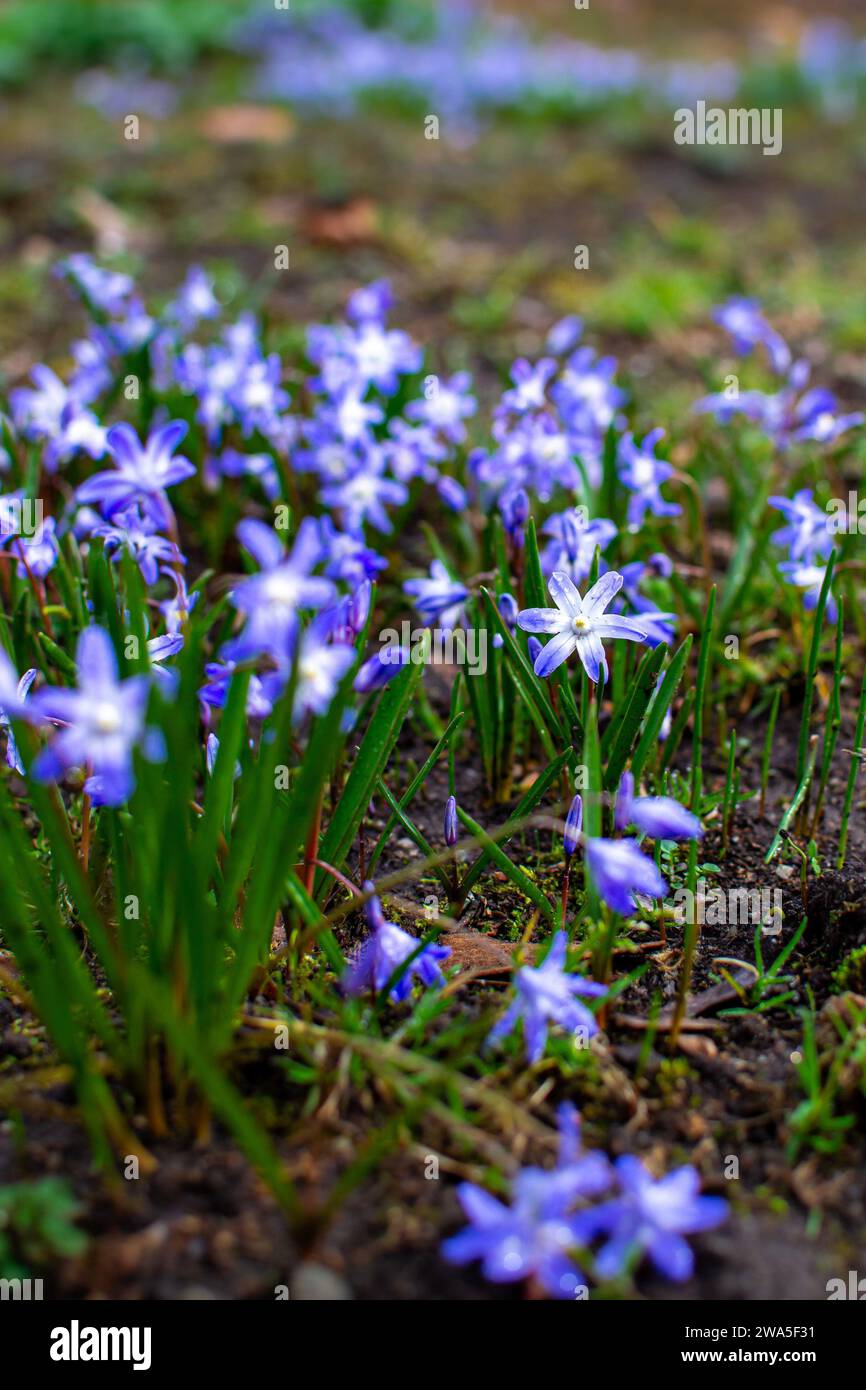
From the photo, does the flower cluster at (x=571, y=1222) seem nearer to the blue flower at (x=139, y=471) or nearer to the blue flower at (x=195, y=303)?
the blue flower at (x=139, y=471)

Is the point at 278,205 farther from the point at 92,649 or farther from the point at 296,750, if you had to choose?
the point at 92,649

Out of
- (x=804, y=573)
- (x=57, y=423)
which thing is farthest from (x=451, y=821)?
(x=57, y=423)

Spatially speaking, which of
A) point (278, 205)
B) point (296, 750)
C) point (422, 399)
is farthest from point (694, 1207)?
point (278, 205)

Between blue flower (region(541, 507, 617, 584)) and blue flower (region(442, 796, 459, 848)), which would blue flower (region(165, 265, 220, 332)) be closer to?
blue flower (region(541, 507, 617, 584))

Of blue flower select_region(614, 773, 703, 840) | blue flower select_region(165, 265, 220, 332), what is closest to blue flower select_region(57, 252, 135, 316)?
blue flower select_region(165, 265, 220, 332)

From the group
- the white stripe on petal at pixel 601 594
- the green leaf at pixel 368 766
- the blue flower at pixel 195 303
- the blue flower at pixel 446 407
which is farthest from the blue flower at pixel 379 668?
the blue flower at pixel 195 303

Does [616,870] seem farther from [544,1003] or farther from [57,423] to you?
[57,423]

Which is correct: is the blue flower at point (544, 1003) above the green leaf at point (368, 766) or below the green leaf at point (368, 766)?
below
